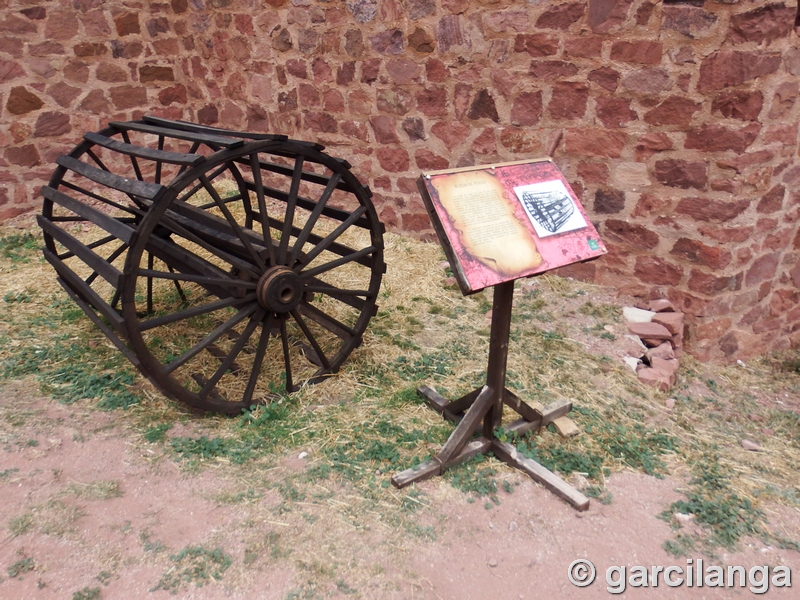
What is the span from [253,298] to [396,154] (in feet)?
8.94

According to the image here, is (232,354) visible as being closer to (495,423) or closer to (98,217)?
(98,217)

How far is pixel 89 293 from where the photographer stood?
11.3 ft

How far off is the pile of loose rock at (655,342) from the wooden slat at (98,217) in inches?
124

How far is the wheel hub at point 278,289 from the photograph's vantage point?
129 inches

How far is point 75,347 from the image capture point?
3906 mm

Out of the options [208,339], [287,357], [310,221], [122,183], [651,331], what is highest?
[122,183]

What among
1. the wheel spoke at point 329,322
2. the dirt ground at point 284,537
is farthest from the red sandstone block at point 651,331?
the wheel spoke at point 329,322

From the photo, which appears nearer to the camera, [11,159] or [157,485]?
[157,485]

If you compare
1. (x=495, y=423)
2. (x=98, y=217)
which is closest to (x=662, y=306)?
(x=495, y=423)

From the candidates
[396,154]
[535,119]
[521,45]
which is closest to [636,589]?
[535,119]

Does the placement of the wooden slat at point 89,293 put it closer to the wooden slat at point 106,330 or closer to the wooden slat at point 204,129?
the wooden slat at point 106,330

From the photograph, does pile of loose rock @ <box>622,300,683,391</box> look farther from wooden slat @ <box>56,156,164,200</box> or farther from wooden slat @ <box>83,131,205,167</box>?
wooden slat @ <box>56,156,164,200</box>

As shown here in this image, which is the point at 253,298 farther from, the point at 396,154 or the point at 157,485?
the point at 396,154

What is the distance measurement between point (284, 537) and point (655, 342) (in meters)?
2.96
